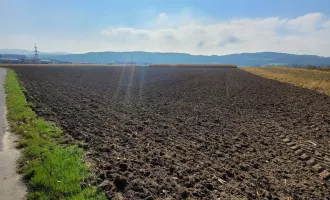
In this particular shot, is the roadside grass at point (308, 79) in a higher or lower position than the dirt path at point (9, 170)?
higher

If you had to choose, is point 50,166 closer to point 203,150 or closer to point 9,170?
point 9,170

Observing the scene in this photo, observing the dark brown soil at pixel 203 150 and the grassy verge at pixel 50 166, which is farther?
the dark brown soil at pixel 203 150

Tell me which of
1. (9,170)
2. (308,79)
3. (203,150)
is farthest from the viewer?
(308,79)

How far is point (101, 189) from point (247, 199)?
111 inches

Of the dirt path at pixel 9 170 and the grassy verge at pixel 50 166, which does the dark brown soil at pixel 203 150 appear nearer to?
the grassy verge at pixel 50 166

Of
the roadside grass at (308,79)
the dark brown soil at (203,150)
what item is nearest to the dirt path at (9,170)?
the dark brown soil at (203,150)

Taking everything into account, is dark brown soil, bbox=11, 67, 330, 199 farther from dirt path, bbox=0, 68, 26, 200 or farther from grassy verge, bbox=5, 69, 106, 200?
dirt path, bbox=0, 68, 26, 200

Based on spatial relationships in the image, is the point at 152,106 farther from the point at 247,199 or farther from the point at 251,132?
the point at 247,199

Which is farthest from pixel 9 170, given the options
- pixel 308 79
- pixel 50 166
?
pixel 308 79

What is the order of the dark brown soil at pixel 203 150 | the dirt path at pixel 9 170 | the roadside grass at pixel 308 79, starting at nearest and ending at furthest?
the dirt path at pixel 9 170 → the dark brown soil at pixel 203 150 → the roadside grass at pixel 308 79

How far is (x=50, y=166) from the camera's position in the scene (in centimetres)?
551

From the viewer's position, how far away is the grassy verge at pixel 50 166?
456 centimetres

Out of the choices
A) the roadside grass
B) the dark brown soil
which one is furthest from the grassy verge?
the roadside grass

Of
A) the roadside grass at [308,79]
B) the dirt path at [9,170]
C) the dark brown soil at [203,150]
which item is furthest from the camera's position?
the roadside grass at [308,79]
